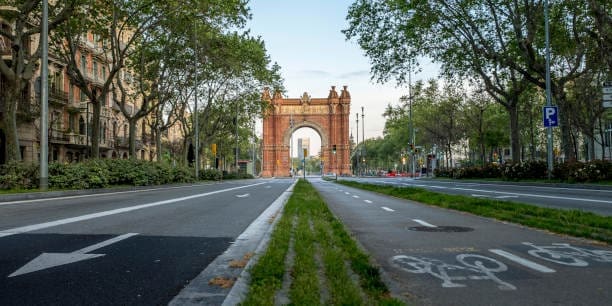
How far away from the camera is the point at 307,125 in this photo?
98938 millimetres

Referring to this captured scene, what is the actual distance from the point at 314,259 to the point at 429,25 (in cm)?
2809

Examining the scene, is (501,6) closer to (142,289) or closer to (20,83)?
(20,83)

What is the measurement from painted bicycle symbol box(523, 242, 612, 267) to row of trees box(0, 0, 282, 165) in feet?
63.9

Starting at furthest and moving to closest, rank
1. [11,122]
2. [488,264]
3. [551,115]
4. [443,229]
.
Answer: [551,115]
[11,122]
[443,229]
[488,264]

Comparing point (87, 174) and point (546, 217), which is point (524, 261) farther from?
point (87, 174)

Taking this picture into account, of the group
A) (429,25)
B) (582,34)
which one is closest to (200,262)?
(429,25)

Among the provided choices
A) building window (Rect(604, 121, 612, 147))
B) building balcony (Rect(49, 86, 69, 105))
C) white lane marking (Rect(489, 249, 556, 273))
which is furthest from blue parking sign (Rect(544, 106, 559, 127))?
building window (Rect(604, 121, 612, 147))

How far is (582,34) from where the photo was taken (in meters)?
31.6

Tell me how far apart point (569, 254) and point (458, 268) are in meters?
1.69

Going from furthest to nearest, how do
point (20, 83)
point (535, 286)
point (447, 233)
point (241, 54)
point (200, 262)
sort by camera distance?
point (241, 54)
point (20, 83)
point (447, 233)
point (200, 262)
point (535, 286)

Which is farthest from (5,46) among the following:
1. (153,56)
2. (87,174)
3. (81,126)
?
(87,174)

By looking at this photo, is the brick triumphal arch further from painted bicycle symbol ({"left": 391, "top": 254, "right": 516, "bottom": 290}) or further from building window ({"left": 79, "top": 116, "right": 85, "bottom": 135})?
painted bicycle symbol ({"left": 391, "top": 254, "right": 516, "bottom": 290})

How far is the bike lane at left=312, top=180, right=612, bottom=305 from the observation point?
157 inches

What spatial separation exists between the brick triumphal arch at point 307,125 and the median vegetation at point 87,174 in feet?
221
